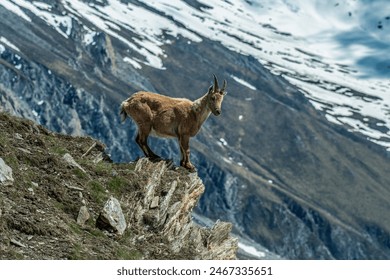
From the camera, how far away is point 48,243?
2255 cm

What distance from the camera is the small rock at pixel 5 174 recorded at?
25172 millimetres

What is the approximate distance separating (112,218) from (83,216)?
866 millimetres

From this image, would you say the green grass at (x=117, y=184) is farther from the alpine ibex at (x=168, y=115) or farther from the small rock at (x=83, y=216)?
the alpine ibex at (x=168, y=115)

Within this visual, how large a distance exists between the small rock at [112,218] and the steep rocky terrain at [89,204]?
0.03m

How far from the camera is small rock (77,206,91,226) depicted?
84.1 feet

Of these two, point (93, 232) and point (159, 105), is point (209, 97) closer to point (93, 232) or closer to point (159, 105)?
point (159, 105)

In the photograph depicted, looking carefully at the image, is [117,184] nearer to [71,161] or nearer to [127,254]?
[71,161]

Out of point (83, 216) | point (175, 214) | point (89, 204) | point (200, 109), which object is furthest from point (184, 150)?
point (83, 216)

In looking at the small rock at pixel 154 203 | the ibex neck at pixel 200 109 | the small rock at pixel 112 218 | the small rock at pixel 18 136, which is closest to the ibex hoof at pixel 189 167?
the ibex neck at pixel 200 109

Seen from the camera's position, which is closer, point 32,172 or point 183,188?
point 32,172
